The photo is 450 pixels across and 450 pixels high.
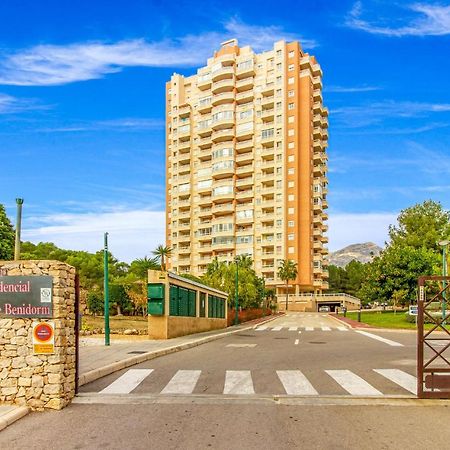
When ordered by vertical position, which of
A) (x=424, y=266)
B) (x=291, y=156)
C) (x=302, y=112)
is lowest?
(x=424, y=266)

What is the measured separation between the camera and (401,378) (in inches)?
455

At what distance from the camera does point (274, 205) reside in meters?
108

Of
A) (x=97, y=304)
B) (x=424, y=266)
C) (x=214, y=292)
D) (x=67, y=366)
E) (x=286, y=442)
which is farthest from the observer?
(x=424, y=266)

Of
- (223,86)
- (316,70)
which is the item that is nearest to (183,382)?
(223,86)

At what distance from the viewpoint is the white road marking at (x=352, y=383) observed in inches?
388

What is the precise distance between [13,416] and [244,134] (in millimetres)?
108268

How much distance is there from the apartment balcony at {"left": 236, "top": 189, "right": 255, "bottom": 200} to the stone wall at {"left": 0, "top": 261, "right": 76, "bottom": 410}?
102m

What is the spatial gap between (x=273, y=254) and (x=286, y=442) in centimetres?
10046

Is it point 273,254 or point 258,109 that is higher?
point 258,109

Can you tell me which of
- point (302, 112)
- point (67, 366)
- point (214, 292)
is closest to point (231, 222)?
point (302, 112)

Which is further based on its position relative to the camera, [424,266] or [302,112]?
[302,112]

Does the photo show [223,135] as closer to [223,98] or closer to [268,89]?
[223,98]

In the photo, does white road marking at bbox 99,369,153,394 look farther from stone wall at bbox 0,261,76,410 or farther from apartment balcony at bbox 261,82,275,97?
apartment balcony at bbox 261,82,275,97

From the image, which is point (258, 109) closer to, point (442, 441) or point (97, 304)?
point (97, 304)
